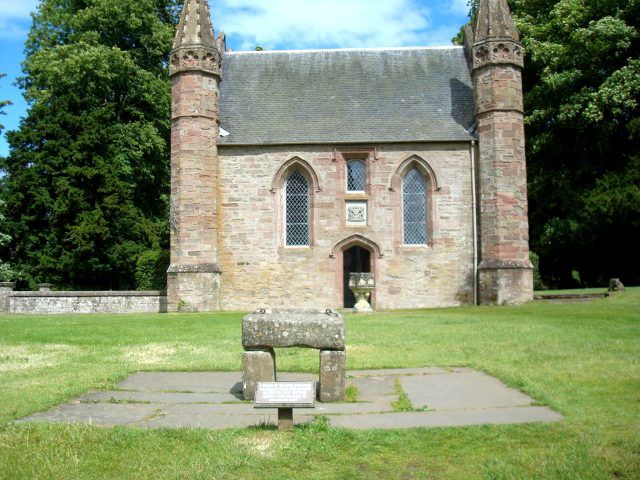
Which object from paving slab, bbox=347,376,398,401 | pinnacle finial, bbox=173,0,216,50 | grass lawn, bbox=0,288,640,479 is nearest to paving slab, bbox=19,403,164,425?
grass lawn, bbox=0,288,640,479

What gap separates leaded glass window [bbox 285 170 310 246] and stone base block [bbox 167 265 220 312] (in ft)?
11.1

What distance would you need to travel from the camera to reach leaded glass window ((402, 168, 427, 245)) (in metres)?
23.9

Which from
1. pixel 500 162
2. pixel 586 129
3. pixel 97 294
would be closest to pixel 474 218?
pixel 500 162

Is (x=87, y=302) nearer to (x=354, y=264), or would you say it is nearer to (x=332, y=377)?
(x=354, y=264)

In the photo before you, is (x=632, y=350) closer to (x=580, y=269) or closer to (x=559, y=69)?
(x=559, y=69)

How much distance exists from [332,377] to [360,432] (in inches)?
54.4

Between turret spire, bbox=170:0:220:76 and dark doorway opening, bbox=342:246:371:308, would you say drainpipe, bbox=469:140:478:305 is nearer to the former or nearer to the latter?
dark doorway opening, bbox=342:246:371:308

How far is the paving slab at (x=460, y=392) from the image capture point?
6246 millimetres

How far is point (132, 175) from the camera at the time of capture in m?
31.9

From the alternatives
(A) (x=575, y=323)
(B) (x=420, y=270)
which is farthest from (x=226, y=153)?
(A) (x=575, y=323)

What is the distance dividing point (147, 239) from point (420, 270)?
14.2 m

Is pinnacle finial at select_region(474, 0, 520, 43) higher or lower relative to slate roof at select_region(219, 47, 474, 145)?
higher

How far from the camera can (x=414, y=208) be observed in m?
24.0

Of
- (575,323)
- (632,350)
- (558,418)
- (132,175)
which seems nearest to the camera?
(558,418)
